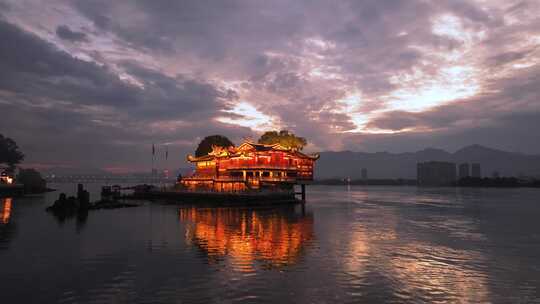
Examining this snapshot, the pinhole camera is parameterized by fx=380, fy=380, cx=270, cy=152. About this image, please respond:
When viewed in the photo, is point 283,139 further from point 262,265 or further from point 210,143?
point 262,265

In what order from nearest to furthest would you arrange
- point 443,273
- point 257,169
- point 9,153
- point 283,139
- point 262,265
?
point 443,273 → point 262,265 → point 257,169 → point 283,139 → point 9,153

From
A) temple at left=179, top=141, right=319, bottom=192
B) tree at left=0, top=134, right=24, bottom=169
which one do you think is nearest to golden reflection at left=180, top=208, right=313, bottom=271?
temple at left=179, top=141, right=319, bottom=192

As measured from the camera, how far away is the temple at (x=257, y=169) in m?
79.9

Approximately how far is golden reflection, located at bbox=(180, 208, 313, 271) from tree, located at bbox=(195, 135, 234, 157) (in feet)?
230

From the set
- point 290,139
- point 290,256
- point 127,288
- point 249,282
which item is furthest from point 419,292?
point 290,139

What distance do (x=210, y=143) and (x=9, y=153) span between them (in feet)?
247

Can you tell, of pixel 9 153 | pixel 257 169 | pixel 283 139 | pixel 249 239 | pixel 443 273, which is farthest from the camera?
pixel 9 153

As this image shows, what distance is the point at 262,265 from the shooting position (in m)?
23.7

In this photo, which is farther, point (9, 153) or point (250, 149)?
point (9, 153)

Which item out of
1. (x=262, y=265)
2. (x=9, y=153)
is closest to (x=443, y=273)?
(x=262, y=265)

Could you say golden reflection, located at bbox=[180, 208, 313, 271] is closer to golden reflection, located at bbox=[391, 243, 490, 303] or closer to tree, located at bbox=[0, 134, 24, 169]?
golden reflection, located at bbox=[391, 243, 490, 303]

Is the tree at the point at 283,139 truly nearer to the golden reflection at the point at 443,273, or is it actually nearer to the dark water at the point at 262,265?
the dark water at the point at 262,265

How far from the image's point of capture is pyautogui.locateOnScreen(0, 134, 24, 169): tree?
133m

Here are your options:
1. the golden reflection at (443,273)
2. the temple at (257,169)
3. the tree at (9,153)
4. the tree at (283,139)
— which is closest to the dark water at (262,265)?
the golden reflection at (443,273)
